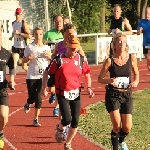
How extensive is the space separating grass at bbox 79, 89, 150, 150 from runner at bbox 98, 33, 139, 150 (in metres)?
0.86

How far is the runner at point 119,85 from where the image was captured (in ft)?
27.8

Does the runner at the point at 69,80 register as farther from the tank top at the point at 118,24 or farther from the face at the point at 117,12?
the tank top at the point at 118,24

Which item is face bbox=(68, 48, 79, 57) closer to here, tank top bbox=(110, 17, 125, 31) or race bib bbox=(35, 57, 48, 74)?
race bib bbox=(35, 57, 48, 74)

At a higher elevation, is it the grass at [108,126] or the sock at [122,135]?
the sock at [122,135]

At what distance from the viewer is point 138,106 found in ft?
45.5

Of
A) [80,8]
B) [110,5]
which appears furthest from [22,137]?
[110,5]

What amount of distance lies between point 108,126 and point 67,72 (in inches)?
112

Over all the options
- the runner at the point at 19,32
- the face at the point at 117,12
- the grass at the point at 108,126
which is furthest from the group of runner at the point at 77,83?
the runner at the point at 19,32

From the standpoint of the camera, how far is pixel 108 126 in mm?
11172

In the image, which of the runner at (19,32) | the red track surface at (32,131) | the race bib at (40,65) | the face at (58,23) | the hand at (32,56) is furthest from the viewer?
the runner at (19,32)

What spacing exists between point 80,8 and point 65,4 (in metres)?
5.59

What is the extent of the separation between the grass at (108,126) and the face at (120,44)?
5.88ft

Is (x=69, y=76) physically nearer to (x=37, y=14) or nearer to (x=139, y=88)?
(x=139, y=88)

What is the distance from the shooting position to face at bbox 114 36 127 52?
27.4ft
